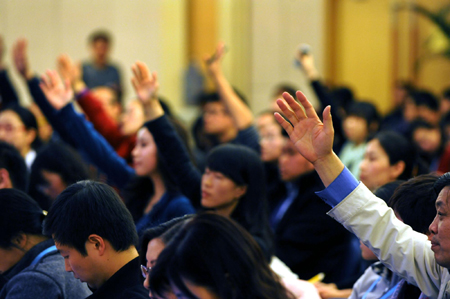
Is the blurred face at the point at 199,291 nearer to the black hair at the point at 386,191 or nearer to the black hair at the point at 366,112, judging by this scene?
the black hair at the point at 386,191

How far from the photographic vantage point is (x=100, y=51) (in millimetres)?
9055

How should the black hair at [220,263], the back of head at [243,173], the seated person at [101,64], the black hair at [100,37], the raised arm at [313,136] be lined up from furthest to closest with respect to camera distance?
the black hair at [100,37]
the seated person at [101,64]
the back of head at [243,173]
the raised arm at [313,136]
the black hair at [220,263]

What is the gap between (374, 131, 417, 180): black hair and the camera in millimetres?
3557

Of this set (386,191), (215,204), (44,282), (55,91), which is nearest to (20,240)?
(44,282)

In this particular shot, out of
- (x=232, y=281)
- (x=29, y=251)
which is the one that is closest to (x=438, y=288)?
(x=232, y=281)

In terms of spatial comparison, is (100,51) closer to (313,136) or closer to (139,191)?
(139,191)

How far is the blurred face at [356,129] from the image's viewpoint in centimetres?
583

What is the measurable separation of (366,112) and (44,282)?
440cm

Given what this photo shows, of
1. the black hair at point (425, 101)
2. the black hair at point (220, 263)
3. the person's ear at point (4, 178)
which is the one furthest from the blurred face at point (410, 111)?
the black hair at point (220, 263)

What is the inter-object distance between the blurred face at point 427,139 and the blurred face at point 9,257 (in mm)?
4399

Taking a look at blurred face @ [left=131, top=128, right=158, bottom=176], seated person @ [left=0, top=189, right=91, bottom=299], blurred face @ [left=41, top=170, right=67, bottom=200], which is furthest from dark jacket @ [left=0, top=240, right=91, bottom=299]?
blurred face @ [left=131, top=128, right=158, bottom=176]

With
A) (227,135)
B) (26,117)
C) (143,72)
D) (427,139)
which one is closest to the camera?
(143,72)

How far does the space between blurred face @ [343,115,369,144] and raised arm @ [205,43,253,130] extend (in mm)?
1616

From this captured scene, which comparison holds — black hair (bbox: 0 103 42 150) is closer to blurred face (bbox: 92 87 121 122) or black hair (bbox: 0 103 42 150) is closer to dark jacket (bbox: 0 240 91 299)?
blurred face (bbox: 92 87 121 122)
